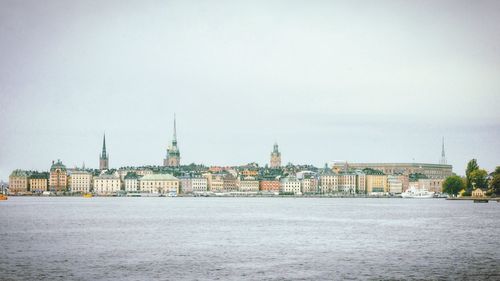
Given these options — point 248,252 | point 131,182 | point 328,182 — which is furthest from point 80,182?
point 248,252

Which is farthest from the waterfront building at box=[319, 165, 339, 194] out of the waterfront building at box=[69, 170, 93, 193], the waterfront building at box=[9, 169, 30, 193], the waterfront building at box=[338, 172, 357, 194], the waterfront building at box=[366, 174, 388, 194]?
the waterfront building at box=[9, 169, 30, 193]

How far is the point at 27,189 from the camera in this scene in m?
196

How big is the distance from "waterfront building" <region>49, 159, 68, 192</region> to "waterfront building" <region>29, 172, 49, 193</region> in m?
1.98

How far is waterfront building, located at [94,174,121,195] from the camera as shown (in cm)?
19712

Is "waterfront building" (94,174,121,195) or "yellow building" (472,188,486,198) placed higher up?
"waterfront building" (94,174,121,195)

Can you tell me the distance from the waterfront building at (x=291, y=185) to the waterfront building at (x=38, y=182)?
59.7m

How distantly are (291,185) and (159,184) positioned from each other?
32.9m

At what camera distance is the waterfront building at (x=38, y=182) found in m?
196

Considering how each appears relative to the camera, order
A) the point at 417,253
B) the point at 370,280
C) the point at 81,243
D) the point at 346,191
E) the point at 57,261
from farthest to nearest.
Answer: the point at 346,191, the point at 81,243, the point at 417,253, the point at 57,261, the point at 370,280

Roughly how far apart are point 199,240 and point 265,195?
15118 cm

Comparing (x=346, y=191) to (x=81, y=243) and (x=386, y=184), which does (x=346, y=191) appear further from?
(x=81, y=243)

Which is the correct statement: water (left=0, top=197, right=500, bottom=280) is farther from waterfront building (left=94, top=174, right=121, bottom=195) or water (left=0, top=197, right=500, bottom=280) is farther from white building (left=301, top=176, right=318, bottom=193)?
waterfront building (left=94, top=174, right=121, bottom=195)

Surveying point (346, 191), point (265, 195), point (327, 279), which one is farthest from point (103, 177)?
point (327, 279)

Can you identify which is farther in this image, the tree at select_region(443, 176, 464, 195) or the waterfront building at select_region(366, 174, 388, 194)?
the waterfront building at select_region(366, 174, 388, 194)
